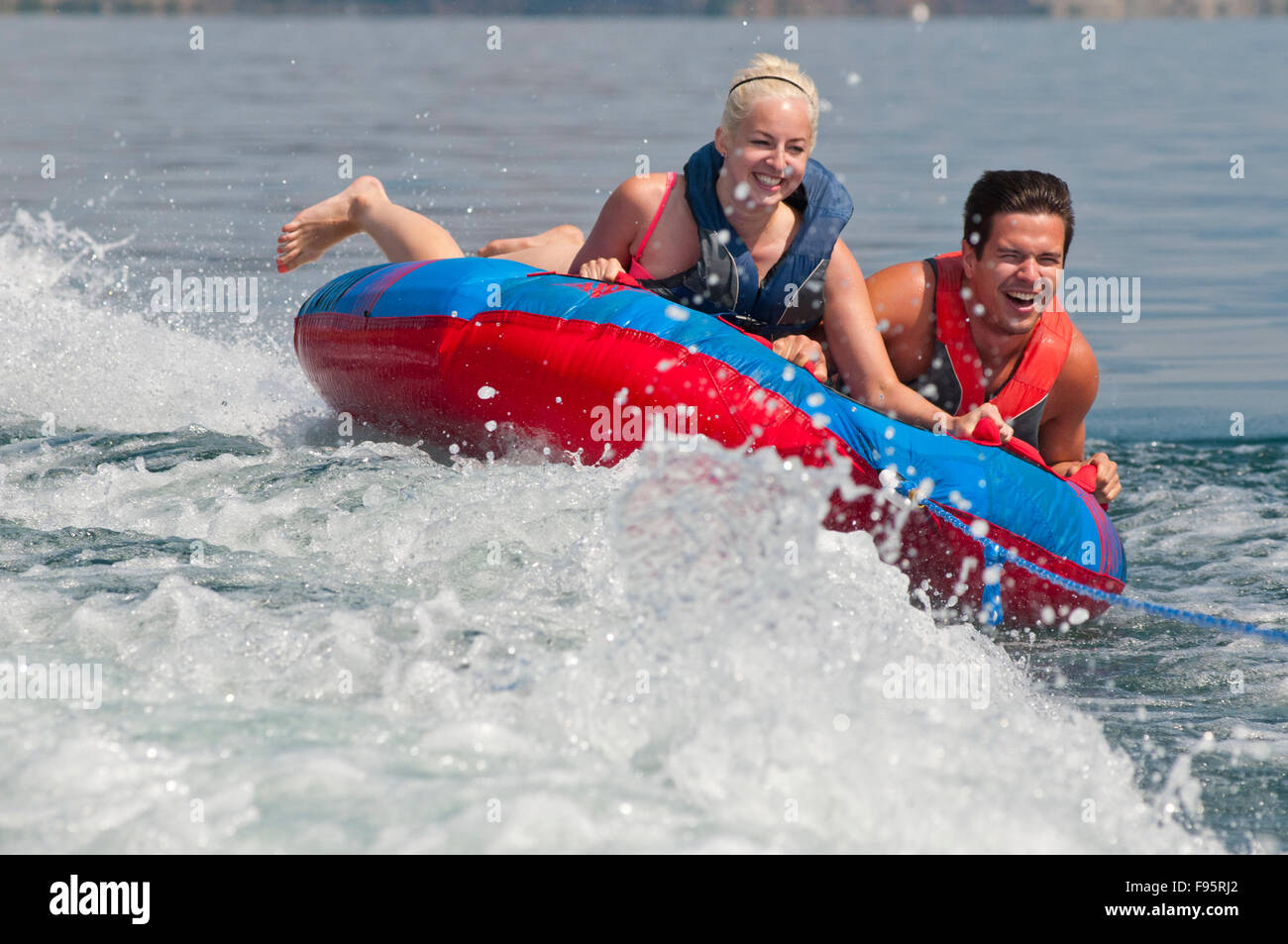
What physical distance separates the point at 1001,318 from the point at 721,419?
3.32ft

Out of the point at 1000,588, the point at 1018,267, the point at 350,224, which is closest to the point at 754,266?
the point at 1018,267

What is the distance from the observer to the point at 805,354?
4.37 metres

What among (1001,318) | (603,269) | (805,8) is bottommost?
(1001,318)

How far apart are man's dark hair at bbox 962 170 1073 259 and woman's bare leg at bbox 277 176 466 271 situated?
2269 mm

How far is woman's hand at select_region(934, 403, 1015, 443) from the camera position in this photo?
13.9ft

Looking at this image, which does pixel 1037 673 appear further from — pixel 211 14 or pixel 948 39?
pixel 211 14

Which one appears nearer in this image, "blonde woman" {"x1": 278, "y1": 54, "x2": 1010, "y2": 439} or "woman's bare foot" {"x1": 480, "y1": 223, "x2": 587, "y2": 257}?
"blonde woman" {"x1": 278, "y1": 54, "x2": 1010, "y2": 439}

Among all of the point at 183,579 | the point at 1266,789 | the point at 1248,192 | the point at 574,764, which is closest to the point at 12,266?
the point at 183,579

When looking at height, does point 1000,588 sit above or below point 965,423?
below

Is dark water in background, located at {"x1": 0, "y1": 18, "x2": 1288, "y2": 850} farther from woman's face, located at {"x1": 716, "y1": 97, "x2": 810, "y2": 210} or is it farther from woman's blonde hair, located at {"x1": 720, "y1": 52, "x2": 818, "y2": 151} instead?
woman's blonde hair, located at {"x1": 720, "y1": 52, "x2": 818, "y2": 151}

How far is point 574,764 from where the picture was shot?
9.21ft

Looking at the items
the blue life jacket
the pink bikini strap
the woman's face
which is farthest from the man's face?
the pink bikini strap

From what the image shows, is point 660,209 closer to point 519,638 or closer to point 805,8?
point 519,638

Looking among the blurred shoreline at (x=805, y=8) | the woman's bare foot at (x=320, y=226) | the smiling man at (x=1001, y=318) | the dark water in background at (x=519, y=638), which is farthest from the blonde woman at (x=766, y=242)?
the blurred shoreline at (x=805, y=8)
